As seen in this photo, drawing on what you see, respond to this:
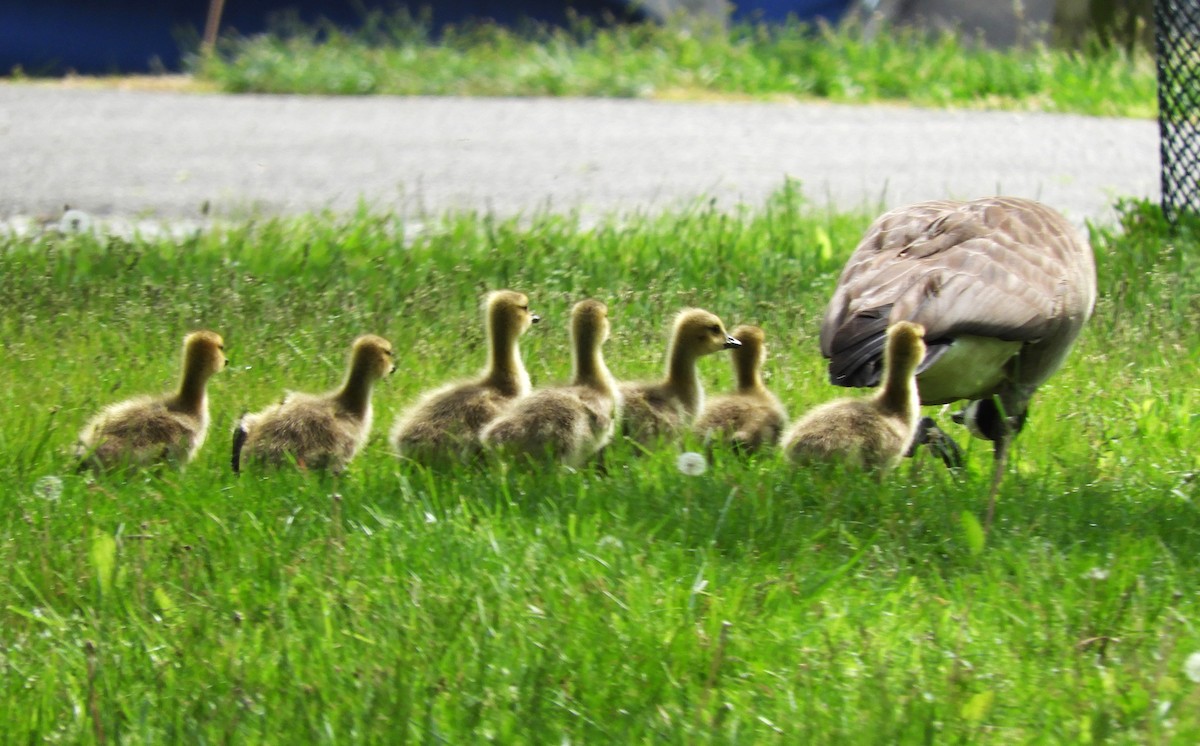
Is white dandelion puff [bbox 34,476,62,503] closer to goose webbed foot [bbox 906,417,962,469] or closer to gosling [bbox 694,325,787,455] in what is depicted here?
gosling [bbox 694,325,787,455]

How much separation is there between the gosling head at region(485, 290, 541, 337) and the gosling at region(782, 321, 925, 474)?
99 centimetres

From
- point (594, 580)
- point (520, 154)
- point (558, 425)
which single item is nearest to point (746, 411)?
point (558, 425)

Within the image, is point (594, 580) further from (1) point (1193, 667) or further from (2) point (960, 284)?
(2) point (960, 284)

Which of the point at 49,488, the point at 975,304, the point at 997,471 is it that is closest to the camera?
Result: the point at 997,471

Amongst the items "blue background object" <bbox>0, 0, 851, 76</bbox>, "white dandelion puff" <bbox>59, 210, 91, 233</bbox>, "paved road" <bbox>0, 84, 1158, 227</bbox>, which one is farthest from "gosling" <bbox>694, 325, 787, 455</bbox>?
"blue background object" <bbox>0, 0, 851, 76</bbox>

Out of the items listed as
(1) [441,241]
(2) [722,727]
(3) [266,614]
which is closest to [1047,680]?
(2) [722,727]

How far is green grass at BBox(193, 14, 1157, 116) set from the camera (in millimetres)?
14203

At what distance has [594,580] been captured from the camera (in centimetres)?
395

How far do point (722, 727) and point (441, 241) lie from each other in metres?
4.85

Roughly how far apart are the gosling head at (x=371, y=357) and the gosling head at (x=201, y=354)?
448 millimetres

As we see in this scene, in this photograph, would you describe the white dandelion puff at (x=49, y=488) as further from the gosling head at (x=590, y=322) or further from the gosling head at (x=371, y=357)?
the gosling head at (x=590, y=322)

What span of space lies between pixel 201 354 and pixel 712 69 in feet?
34.5

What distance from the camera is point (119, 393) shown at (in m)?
5.77

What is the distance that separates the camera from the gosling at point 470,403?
16.5 feet
